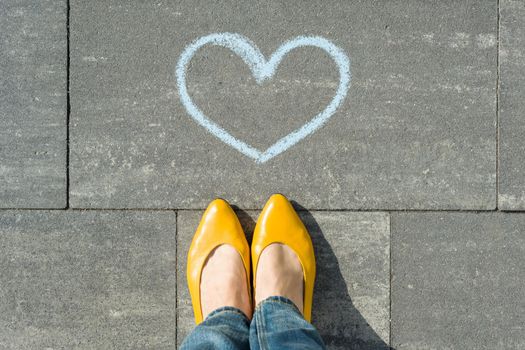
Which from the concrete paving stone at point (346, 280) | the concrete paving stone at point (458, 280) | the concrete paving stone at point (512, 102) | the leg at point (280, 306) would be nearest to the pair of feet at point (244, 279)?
the leg at point (280, 306)

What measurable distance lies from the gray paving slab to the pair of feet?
0.92 feet

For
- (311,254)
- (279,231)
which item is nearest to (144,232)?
(279,231)

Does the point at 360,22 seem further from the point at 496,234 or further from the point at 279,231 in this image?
the point at 496,234

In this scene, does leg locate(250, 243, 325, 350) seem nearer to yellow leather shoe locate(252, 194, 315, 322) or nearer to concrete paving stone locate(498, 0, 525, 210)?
yellow leather shoe locate(252, 194, 315, 322)

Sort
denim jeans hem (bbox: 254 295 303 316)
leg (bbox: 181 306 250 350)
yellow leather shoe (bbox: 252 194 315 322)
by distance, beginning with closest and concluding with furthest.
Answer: leg (bbox: 181 306 250 350) < denim jeans hem (bbox: 254 295 303 316) < yellow leather shoe (bbox: 252 194 315 322)

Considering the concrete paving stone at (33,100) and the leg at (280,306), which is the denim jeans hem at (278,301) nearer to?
the leg at (280,306)

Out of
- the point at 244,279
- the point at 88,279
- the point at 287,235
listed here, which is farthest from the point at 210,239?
the point at 88,279

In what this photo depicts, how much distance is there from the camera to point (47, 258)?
2.35 metres

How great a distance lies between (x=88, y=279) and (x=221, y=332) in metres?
0.79

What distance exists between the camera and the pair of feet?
7.33ft

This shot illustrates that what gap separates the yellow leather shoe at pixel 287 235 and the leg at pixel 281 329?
0.56ft

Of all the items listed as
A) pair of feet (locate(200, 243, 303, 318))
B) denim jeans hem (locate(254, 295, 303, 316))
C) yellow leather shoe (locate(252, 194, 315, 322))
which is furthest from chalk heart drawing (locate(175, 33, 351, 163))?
denim jeans hem (locate(254, 295, 303, 316))

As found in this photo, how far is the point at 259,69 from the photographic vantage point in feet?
7.52

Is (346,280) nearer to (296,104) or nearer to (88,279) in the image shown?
(296,104)
